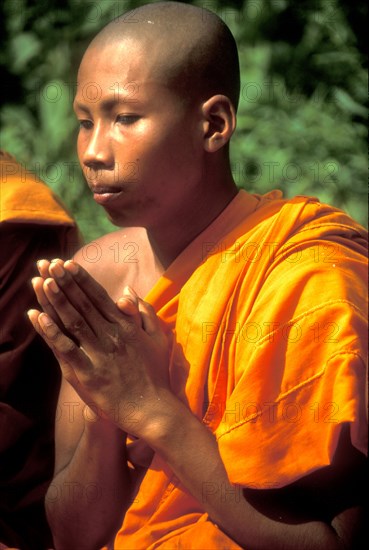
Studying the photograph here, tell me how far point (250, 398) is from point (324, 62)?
348 cm

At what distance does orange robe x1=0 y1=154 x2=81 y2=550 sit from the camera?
3033mm

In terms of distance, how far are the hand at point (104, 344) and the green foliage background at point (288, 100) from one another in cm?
299

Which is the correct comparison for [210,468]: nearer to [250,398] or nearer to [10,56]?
[250,398]

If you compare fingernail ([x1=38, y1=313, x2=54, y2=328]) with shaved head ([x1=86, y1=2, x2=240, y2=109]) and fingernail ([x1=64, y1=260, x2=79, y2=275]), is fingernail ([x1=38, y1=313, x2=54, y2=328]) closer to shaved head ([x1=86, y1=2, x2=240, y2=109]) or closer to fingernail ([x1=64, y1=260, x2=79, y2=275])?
fingernail ([x1=64, y1=260, x2=79, y2=275])

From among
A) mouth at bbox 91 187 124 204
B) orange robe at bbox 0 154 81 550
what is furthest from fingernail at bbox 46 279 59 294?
orange robe at bbox 0 154 81 550

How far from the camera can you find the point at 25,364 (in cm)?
315

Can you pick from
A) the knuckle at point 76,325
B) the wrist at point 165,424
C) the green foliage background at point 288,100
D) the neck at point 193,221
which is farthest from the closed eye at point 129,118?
the green foliage background at point 288,100

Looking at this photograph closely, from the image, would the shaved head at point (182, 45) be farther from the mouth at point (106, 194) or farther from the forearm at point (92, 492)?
the forearm at point (92, 492)

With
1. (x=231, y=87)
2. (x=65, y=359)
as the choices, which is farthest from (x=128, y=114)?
(x=65, y=359)

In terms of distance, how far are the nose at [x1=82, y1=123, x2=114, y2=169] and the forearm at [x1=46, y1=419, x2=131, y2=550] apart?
2.18ft

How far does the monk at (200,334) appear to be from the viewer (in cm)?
235

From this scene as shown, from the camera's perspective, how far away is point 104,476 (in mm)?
2635

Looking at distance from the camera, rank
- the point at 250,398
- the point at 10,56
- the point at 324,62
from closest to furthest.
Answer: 1. the point at 250,398
2. the point at 324,62
3. the point at 10,56

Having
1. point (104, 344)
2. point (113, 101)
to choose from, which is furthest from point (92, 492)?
point (113, 101)
